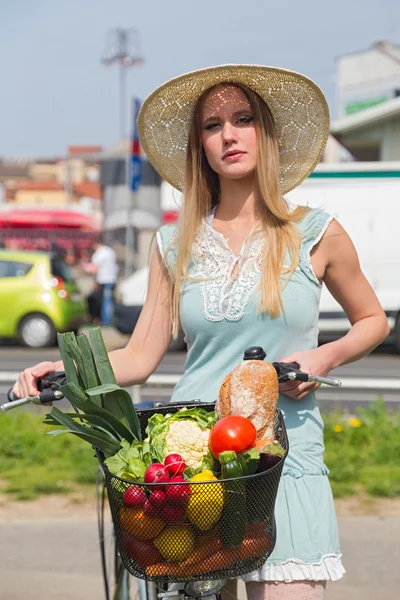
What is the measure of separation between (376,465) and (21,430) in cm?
269

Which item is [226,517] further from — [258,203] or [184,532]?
[258,203]

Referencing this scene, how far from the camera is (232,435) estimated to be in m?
2.00

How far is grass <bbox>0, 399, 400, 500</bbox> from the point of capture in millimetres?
6051

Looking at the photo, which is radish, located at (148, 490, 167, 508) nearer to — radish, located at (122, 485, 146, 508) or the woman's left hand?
radish, located at (122, 485, 146, 508)

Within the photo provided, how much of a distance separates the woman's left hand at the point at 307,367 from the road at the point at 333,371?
6.24 meters

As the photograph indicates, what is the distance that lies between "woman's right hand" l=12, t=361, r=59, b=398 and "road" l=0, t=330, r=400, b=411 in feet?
20.0

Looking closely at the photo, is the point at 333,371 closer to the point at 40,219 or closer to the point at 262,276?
the point at 262,276

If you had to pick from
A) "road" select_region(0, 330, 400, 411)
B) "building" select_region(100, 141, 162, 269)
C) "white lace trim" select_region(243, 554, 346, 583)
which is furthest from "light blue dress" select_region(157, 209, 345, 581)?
"building" select_region(100, 141, 162, 269)

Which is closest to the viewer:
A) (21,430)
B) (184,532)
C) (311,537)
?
(184,532)

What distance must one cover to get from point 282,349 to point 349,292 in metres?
0.29

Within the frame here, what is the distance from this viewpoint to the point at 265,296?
8.71 feet

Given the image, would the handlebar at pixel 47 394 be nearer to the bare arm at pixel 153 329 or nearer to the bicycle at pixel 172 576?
the bicycle at pixel 172 576

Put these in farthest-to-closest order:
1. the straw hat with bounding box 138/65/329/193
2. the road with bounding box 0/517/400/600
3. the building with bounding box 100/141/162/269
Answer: the building with bounding box 100/141/162/269
the road with bounding box 0/517/400/600
the straw hat with bounding box 138/65/329/193

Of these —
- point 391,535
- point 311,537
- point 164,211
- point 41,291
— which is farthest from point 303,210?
point 164,211
